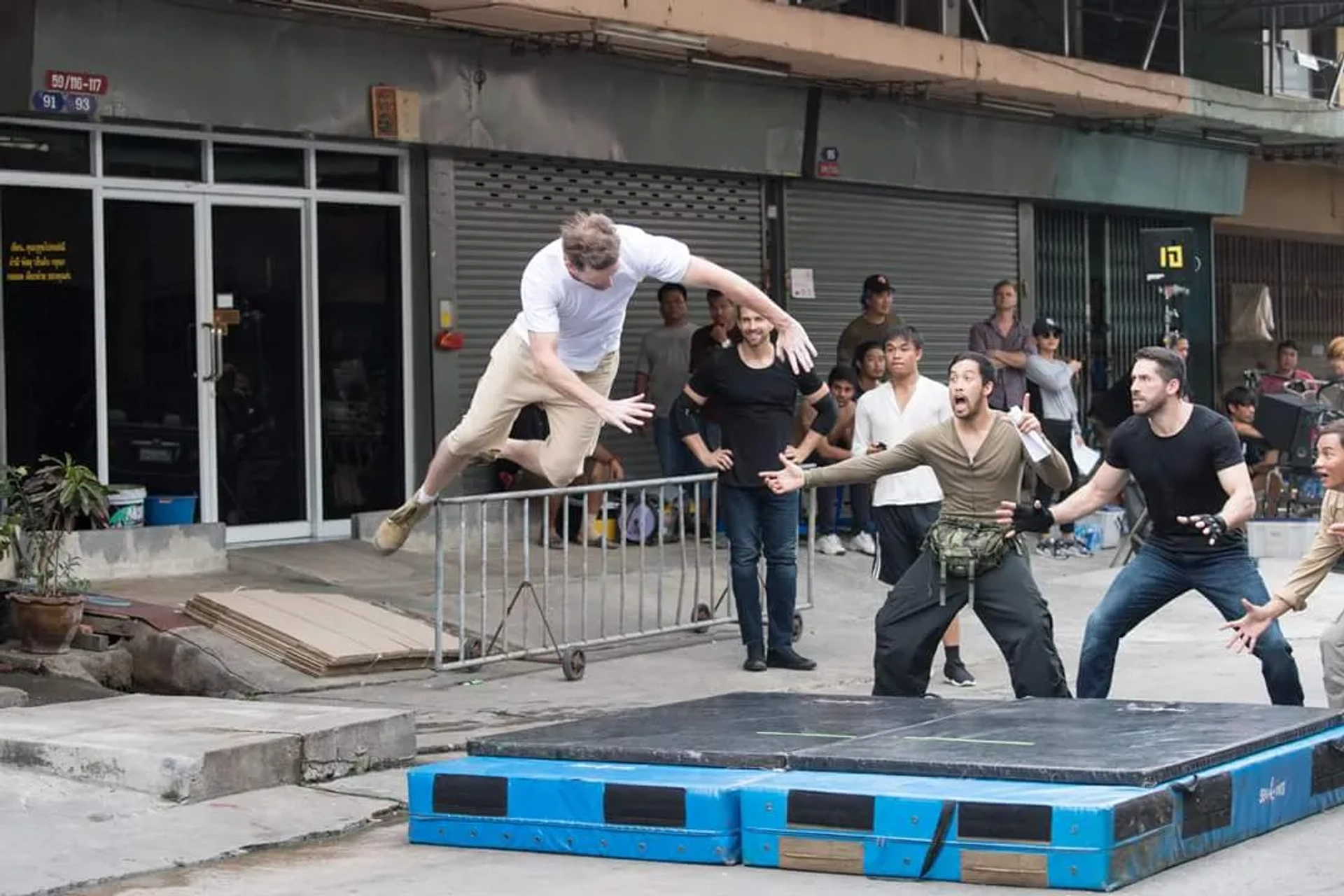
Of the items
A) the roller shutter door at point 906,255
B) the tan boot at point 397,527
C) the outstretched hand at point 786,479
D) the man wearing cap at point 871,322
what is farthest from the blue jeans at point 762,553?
the roller shutter door at point 906,255

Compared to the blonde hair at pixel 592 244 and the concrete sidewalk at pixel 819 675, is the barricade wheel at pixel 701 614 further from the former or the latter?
the blonde hair at pixel 592 244

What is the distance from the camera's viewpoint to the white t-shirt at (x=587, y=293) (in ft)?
29.5

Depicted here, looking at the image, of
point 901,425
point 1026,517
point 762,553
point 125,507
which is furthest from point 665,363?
point 1026,517

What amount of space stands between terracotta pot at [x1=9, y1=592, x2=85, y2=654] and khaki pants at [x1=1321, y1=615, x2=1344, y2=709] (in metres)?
6.50

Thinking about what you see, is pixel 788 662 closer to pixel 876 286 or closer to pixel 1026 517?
pixel 1026 517

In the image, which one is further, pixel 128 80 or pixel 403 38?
pixel 403 38

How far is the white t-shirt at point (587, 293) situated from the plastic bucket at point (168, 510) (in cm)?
464

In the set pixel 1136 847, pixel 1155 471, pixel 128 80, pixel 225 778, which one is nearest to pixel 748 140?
pixel 128 80

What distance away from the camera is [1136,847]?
6.70m

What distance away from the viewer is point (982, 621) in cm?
903

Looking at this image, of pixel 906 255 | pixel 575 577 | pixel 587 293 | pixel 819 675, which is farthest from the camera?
pixel 906 255

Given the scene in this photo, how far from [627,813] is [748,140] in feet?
37.9

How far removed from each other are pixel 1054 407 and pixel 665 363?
4.08 m

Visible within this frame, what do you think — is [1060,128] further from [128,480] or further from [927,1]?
[128,480]
